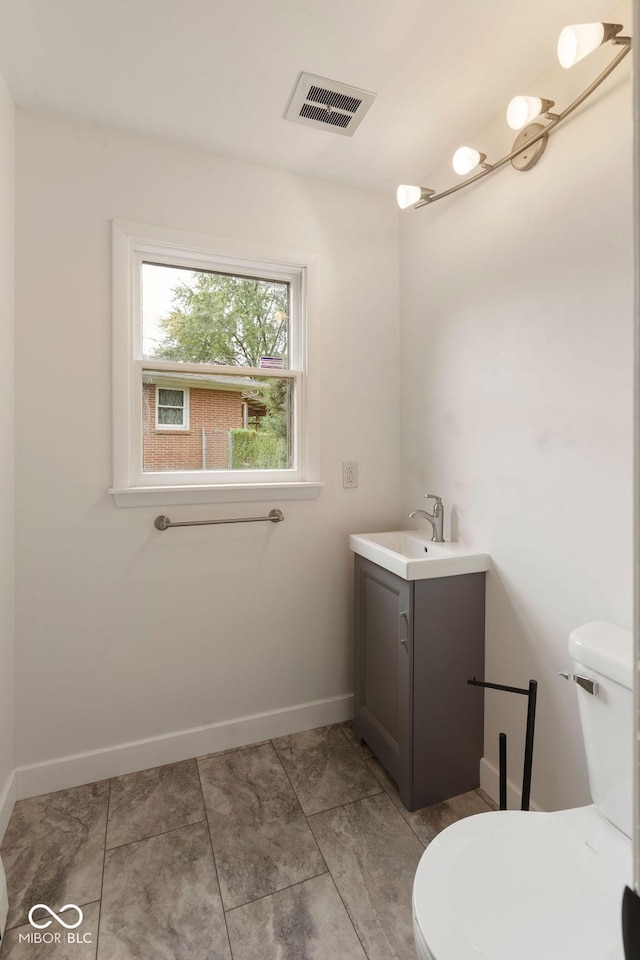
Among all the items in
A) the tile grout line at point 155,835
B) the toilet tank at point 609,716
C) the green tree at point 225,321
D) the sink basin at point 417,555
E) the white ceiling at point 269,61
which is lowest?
the tile grout line at point 155,835

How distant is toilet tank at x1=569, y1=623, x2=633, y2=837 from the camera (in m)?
1.00

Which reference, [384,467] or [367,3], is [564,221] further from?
[384,467]

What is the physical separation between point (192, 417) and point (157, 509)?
0.40m

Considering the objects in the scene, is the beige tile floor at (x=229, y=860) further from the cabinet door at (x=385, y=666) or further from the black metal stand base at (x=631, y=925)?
the black metal stand base at (x=631, y=925)

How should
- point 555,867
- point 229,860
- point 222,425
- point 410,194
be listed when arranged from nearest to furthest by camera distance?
point 555,867 → point 229,860 → point 410,194 → point 222,425

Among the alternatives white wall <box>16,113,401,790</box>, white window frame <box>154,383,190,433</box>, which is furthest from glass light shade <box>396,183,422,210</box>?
white window frame <box>154,383,190,433</box>

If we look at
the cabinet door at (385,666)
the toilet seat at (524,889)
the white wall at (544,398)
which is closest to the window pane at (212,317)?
the white wall at (544,398)

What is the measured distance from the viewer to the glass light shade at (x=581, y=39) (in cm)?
109

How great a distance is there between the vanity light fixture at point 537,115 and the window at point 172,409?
114cm

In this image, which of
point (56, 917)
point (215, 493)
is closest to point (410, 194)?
point (215, 493)

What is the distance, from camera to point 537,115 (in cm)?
133

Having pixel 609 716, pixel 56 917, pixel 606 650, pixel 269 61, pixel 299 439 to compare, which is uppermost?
pixel 269 61

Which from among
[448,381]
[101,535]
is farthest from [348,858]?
[448,381]

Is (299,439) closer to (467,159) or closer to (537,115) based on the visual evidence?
(467,159)
